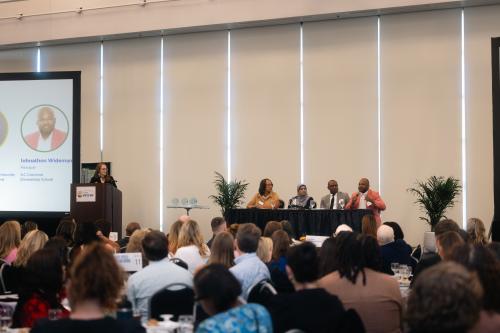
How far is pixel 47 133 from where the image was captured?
41.7ft

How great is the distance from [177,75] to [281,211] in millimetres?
5014

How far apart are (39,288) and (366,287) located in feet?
5.71

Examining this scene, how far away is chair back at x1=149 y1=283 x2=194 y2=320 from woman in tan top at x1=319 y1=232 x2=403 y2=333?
2.65ft

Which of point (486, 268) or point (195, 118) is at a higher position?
point (195, 118)

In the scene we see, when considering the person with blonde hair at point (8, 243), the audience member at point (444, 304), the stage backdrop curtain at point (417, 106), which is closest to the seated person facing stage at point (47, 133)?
the stage backdrop curtain at point (417, 106)

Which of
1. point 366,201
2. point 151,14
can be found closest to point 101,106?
point 151,14

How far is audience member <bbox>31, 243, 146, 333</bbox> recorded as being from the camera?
8.30ft

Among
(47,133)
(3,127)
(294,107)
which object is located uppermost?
(294,107)

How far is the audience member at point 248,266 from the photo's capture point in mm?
4520

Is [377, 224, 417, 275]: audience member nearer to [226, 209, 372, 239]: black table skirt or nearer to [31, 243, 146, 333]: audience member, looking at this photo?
[226, 209, 372, 239]: black table skirt

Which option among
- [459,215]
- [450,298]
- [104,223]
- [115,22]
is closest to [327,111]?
[459,215]

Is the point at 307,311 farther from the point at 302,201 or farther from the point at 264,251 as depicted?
the point at 302,201

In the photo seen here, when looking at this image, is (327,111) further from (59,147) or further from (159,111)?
(59,147)

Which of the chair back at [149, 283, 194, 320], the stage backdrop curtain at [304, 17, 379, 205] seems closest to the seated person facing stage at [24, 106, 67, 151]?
the stage backdrop curtain at [304, 17, 379, 205]
